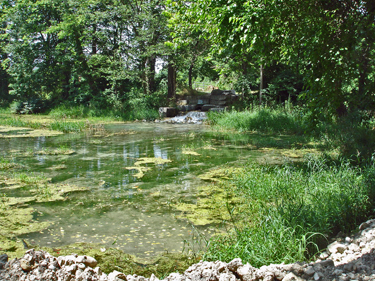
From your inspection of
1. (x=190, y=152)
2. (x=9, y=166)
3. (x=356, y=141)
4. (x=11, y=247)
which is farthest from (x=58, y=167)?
(x=356, y=141)

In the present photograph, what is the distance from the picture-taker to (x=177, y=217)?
451 centimetres

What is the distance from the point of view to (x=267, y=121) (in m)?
13.8

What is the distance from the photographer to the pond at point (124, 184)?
155 inches

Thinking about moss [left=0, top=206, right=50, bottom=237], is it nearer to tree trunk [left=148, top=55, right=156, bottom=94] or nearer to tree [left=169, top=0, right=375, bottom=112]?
tree [left=169, top=0, right=375, bottom=112]

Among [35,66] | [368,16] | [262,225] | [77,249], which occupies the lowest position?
[77,249]

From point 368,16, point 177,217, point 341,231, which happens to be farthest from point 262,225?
point 368,16

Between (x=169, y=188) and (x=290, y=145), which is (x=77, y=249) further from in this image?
(x=290, y=145)

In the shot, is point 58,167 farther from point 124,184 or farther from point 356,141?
point 356,141

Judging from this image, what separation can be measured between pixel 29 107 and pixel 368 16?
25.9m

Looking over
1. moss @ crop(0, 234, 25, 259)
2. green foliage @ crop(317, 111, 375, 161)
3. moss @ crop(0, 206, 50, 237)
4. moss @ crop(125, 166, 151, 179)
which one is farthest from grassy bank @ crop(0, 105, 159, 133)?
moss @ crop(0, 234, 25, 259)

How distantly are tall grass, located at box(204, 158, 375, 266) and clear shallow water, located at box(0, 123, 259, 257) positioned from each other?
722mm

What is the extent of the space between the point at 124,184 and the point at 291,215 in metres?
3.58

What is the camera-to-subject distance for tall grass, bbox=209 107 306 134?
13.0 meters

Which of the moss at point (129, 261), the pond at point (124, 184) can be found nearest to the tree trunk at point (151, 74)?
the pond at point (124, 184)
